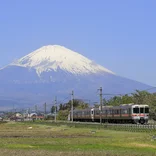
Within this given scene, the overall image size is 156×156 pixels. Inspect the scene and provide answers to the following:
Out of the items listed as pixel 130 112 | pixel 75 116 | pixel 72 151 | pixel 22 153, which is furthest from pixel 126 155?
pixel 75 116

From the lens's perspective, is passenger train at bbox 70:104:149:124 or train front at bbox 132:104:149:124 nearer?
train front at bbox 132:104:149:124

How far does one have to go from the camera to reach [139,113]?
Answer: 99500mm

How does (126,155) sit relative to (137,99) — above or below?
below

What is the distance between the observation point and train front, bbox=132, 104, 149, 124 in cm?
9912

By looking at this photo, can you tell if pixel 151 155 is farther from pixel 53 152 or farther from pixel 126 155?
pixel 53 152

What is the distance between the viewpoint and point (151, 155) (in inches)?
1336

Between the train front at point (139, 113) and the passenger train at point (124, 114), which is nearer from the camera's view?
the train front at point (139, 113)

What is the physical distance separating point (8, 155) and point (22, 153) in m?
1.51

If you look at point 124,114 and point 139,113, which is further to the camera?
point 124,114

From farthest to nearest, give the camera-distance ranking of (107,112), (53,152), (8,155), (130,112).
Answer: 1. (107,112)
2. (130,112)
3. (53,152)
4. (8,155)

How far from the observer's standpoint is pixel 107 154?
34062mm

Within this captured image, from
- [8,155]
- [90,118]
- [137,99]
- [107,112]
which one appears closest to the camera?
[8,155]

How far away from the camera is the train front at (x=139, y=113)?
9912cm

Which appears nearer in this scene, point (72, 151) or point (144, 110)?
point (72, 151)
